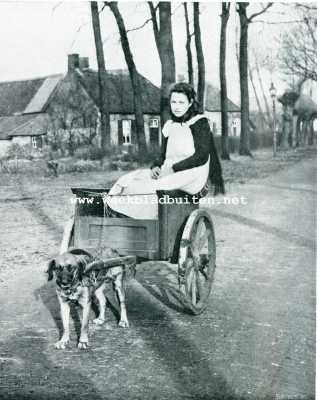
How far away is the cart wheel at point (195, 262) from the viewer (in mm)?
4176

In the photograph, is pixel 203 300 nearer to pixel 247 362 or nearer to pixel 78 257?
pixel 247 362

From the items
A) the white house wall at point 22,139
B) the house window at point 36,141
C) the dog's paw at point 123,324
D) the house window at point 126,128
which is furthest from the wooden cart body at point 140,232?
the house window at point 126,128

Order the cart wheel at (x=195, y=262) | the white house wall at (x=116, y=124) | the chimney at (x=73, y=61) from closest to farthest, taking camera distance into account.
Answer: the cart wheel at (x=195, y=262)
the chimney at (x=73, y=61)
the white house wall at (x=116, y=124)

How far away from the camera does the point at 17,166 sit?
1911 centimetres

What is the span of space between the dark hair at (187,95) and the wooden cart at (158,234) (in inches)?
26.4

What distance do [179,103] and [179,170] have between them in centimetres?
56

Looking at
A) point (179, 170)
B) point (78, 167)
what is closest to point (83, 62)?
point (78, 167)

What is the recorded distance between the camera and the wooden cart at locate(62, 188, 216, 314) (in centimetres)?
425

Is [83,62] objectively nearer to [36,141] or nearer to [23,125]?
[23,125]

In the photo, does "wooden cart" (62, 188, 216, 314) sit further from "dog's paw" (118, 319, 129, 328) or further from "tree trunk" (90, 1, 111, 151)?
"tree trunk" (90, 1, 111, 151)

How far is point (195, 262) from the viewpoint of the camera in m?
4.46

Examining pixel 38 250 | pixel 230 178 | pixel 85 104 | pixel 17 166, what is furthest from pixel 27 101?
pixel 38 250

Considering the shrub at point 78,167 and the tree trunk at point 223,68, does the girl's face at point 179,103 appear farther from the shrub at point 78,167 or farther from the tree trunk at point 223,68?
the tree trunk at point 223,68

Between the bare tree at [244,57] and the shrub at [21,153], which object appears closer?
the shrub at [21,153]
